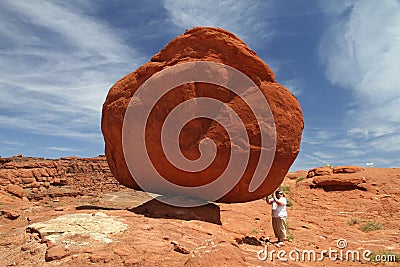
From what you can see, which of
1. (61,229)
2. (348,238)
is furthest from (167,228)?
(348,238)

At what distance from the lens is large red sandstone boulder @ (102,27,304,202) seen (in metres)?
7.58

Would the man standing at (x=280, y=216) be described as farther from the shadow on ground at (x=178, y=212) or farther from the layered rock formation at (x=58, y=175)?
the layered rock formation at (x=58, y=175)

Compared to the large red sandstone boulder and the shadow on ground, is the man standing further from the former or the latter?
the shadow on ground

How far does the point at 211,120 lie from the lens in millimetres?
7621

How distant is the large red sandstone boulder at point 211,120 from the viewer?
758 centimetres

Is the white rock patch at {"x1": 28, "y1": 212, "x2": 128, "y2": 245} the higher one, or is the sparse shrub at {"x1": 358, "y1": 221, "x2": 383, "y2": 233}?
the sparse shrub at {"x1": 358, "y1": 221, "x2": 383, "y2": 233}

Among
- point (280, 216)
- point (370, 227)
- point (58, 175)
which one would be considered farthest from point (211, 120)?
point (58, 175)

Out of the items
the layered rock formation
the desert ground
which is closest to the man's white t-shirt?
the desert ground

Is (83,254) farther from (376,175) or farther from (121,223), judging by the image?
(376,175)

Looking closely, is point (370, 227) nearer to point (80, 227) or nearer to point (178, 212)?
point (178, 212)

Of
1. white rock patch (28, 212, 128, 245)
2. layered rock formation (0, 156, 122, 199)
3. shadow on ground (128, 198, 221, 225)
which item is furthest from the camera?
layered rock formation (0, 156, 122, 199)

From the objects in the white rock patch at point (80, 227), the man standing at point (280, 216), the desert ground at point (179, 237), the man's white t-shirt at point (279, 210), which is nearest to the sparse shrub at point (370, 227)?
the desert ground at point (179, 237)

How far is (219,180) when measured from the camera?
784 centimetres

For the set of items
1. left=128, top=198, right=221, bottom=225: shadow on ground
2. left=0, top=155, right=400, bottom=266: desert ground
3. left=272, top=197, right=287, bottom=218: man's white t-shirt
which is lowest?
left=0, top=155, right=400, bottom=266: desert ground
